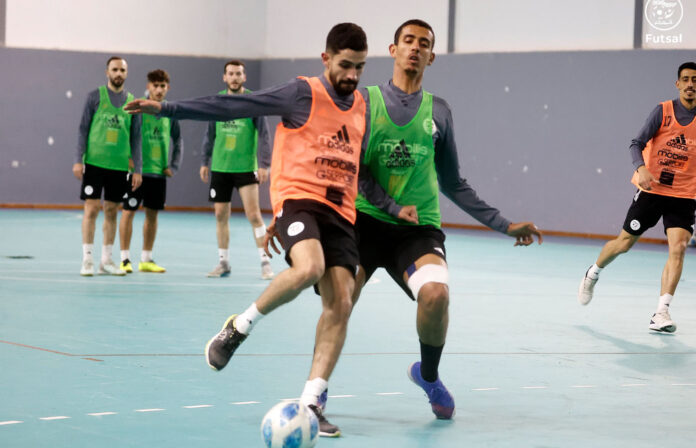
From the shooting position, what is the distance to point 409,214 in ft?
18.5

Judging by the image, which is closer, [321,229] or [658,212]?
[321,229]

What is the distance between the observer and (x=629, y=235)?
956 centimetres

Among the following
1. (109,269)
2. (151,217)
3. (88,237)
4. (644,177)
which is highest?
(644,177)

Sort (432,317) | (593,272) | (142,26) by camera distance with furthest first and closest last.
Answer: (142,26) < (593,272) < (432,317)

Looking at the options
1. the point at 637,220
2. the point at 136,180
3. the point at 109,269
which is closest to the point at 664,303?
the point at 637,220

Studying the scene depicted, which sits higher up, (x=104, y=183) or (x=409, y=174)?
(x=409, y=174)

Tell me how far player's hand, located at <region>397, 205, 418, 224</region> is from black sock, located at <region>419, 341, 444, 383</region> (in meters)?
0.66

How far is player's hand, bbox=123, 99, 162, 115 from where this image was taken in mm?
5043

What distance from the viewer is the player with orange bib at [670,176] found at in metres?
9.23

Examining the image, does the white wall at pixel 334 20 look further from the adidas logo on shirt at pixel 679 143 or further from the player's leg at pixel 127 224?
the adidas logo on shirt at pixel 679 143

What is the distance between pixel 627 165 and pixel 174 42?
10.6 m

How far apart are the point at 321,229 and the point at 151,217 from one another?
Answer: 7667 mm

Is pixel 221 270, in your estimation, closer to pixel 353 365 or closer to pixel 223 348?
pixel 353 365

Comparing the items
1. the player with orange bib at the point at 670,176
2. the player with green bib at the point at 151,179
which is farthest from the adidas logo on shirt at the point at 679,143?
the player with green bib at the point at 151,179
